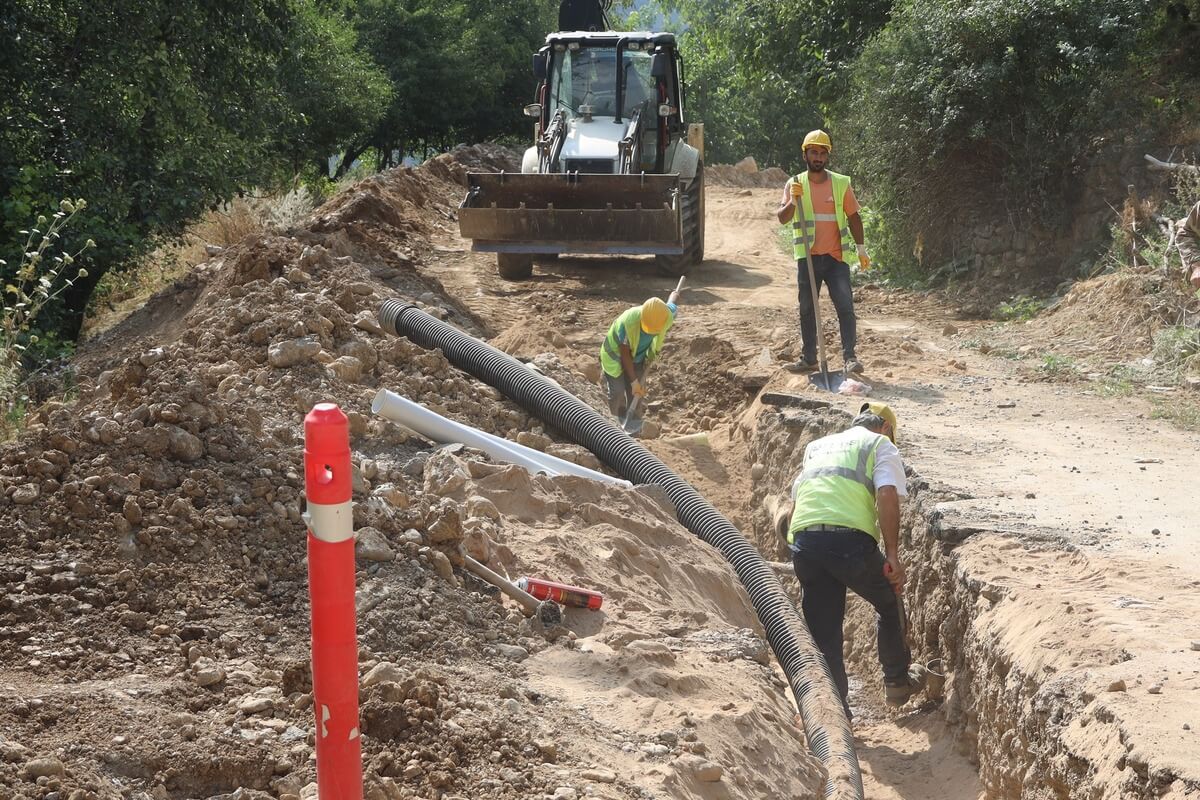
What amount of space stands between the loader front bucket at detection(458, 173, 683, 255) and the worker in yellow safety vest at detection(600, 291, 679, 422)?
3.56 m

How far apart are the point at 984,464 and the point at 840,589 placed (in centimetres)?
184

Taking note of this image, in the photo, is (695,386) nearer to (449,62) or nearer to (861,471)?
(861,471)

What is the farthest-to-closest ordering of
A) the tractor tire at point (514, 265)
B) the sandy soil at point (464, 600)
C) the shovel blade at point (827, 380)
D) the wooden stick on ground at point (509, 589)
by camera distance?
the tractor tire at point (514, 265), the shovel blade at point (827, 380), the wooden stick on ground at point (509, 589), the sandy soil at point (464, 600)

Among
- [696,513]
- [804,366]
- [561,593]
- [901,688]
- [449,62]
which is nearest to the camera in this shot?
[561,593]

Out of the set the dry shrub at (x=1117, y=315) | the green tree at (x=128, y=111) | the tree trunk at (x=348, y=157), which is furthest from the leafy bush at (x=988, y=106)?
the tree trunk at (x=348, y=157)

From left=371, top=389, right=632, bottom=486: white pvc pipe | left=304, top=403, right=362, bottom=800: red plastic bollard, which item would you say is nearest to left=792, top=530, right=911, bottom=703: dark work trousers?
left=371, top=389, right=632, bottom=486: white pvc pipe

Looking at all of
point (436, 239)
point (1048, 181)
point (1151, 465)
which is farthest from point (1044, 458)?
point (436, 239)

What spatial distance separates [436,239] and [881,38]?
6711mm

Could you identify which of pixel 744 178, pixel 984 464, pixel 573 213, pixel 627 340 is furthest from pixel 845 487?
pixel 744 178

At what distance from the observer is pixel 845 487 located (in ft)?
22.6

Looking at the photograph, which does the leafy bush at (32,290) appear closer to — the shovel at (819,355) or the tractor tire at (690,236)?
the shovel at (819,355)

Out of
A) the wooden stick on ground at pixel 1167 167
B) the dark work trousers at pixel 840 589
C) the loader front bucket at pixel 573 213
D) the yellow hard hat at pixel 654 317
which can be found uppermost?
the wooden stick on ground at pixel 1167 167

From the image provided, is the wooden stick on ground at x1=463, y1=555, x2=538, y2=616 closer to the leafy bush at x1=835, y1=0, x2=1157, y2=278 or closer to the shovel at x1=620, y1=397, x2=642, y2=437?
the shovel at x1=620, y1=397, x2=642, y2=437

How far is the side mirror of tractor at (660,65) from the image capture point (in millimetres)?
15405
